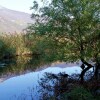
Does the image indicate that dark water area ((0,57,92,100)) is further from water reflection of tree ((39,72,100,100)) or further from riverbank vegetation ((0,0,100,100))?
riverbank vegetation ((0,0,100,100))

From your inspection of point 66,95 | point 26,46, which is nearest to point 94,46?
point 66,95

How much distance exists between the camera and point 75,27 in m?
20.8

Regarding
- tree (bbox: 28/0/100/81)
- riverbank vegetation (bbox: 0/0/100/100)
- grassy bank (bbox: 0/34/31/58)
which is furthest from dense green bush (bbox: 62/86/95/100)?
grassy bank (bbox: 0/34/31/58)

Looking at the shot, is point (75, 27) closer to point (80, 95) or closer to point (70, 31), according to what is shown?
point (70, 31)

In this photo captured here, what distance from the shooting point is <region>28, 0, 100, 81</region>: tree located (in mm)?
20453

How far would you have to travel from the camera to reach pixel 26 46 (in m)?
54.2

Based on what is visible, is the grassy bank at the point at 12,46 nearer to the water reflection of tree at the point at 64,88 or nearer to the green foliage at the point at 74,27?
the water reflection of tree at the point at 64,88

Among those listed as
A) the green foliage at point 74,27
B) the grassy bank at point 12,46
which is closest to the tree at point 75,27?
the green foliage at point 74,27

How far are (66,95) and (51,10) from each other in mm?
7766

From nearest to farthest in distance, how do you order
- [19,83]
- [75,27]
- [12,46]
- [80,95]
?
1. [80,95]
2. [75,27]
3. [19,83]
4. [12,46]

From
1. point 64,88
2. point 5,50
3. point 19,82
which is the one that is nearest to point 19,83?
point 19,82

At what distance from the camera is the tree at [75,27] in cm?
2045

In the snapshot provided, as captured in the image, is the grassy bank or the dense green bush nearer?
the dense green bush

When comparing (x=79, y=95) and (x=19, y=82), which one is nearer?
(x=79, y=95)
